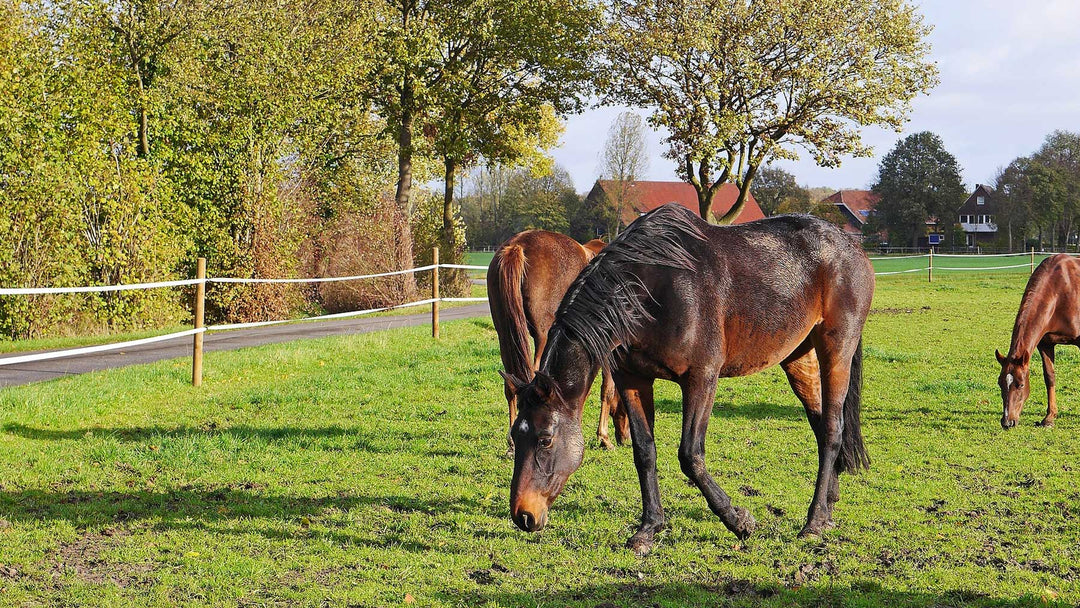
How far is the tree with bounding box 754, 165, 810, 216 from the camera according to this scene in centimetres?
7069

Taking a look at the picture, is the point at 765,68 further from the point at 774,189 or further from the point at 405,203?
the point at 774,189

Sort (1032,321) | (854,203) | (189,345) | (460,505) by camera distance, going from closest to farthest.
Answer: (460,505) → (1032,321) → (189,345) → (854,203)

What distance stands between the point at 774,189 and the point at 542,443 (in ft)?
237

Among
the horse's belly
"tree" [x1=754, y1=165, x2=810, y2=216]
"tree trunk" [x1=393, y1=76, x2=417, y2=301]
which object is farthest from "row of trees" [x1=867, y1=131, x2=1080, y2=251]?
the horse's belly

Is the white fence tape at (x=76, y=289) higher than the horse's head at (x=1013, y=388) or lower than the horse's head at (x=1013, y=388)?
higher

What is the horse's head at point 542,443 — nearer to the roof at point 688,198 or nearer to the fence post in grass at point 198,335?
the fence post in grass at point 198,335

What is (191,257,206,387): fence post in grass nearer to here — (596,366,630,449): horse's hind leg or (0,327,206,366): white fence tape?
(0,327,206,366): white fence tape

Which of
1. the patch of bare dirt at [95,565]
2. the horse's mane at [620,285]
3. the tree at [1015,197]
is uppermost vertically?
the tree at [1015,197]

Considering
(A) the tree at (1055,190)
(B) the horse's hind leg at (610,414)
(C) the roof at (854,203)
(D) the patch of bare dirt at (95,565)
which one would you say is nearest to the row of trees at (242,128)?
(D) the patch of bare dirt at (95,565)

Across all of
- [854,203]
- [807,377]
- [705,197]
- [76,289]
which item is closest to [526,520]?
[807,377]

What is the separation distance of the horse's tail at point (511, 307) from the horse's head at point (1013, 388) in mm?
4656

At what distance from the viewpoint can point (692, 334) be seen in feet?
13.8

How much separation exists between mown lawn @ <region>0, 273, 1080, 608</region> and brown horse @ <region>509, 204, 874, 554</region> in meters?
0.41

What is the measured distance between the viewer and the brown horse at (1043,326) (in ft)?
25.0
